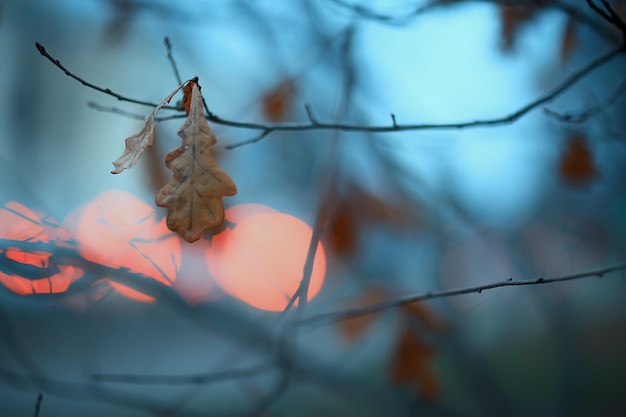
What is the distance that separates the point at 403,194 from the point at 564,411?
76 centimetres

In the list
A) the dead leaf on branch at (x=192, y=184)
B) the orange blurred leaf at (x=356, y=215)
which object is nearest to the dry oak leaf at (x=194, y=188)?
the dead leaf on branch at (x=192, y=184)

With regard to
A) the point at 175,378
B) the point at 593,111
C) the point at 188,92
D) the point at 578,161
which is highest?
the point at 578,161

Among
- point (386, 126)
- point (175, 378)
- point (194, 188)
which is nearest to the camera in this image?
point (194, 188)

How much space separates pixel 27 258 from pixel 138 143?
40 cm

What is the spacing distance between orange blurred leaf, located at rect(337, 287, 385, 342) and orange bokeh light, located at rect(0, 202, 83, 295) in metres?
0.87

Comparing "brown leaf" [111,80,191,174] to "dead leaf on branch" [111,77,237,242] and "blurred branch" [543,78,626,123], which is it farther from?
"blurred branch" [543,78,626,123]

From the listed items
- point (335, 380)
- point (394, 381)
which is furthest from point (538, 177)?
point (335, 380)

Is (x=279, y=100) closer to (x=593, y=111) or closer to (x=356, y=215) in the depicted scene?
(x=356, y=215)

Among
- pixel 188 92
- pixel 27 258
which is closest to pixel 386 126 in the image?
pixel 188 92

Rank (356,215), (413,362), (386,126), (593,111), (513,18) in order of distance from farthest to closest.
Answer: (356,215), (413,362), (513,18), (593,111), (386,126)

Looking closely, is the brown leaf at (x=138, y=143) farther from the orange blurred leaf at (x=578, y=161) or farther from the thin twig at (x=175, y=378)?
the orange blurred leaf at (x=578, y=161)

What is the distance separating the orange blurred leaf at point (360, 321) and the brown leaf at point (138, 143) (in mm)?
1079

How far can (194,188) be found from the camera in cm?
48

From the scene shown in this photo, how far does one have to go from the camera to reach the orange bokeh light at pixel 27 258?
29.5 inches
